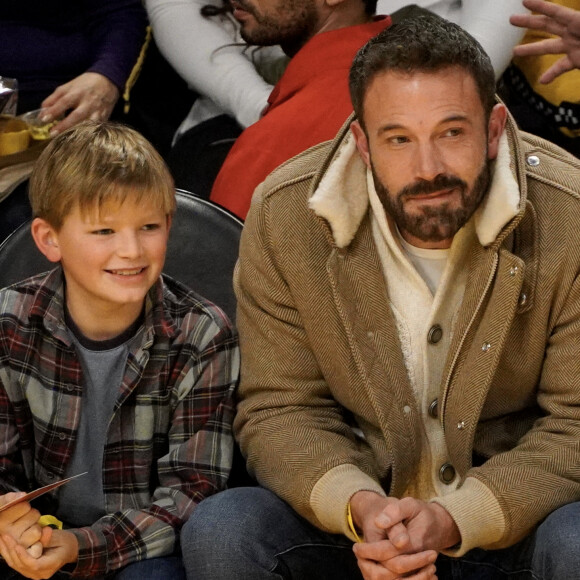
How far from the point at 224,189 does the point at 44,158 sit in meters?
0.61

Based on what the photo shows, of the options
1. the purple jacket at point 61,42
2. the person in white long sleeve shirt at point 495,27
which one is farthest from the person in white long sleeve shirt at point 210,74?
the person in white long sleeve shirt at point 495,27

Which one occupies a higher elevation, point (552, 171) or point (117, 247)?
point (552, 171)

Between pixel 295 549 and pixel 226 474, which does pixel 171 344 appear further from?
pixel 295 549

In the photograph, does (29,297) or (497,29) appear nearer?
(29,297)

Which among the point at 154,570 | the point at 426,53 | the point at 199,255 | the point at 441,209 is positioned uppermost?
the point at 426,53

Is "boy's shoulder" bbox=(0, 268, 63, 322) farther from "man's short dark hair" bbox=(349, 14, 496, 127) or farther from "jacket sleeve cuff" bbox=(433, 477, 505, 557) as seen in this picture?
"jacket sleeve cuff" bbox=(433, 477, 505, 557)

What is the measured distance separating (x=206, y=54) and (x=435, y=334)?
135cm

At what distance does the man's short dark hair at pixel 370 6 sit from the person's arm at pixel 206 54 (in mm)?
313

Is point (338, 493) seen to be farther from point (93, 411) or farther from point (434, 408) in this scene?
point (93, 411)

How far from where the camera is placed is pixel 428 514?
5.98ft

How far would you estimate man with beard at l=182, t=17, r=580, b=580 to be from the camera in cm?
189

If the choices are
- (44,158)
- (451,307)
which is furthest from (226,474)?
(44,158)

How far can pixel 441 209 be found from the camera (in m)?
1.94

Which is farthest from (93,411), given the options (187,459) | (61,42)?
(61,42)
